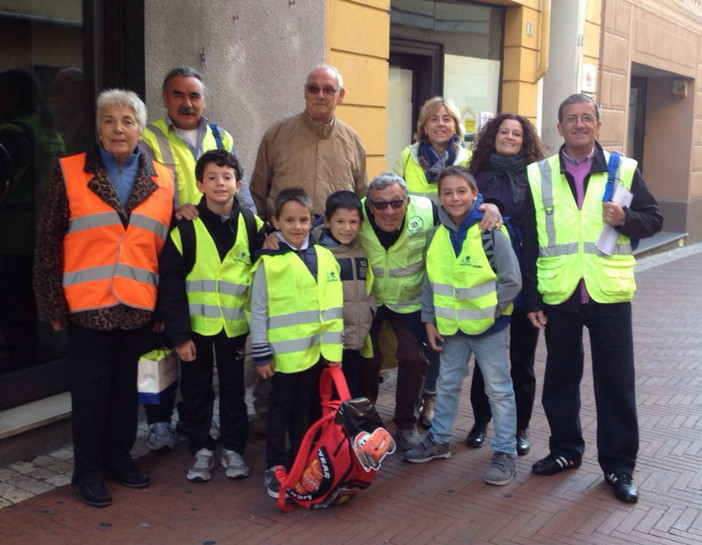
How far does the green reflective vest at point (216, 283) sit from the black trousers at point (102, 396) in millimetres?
287

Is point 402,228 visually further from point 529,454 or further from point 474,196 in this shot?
point 529,454

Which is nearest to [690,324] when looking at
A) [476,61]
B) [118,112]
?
[476,61]

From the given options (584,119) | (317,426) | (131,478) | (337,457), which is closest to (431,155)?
(584,119)

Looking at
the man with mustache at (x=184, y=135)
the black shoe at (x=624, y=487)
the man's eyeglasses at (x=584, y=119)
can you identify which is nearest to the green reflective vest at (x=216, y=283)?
the man with mustache at (x=184, y=135)

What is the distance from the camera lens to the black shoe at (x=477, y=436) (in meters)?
5.03

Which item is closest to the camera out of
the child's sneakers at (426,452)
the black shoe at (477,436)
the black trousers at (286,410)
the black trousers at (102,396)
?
the black trousers at (102,396)

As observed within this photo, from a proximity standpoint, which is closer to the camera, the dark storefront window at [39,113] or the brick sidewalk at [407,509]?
the brick sidewalk at [407,509]

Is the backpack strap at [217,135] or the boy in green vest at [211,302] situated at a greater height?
the backpack strap at [217,135]

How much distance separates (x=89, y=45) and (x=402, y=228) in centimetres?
224

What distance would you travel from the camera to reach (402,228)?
470 centimetres

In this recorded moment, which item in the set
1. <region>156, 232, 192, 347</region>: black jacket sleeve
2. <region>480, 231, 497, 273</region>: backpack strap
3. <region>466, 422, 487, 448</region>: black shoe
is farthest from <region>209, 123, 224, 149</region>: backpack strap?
<region>466, 422, 487, 448</region>: black shoe

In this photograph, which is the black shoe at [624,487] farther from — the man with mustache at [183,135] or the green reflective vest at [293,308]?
the man with mustache at [183,135]

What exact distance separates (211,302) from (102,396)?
0.69 m

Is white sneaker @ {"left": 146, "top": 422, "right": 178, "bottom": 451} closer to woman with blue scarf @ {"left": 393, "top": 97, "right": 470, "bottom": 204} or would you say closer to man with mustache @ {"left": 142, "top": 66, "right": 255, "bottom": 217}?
man with mustache @ {"left": 142, "top": 66, "right": 255, "bottom": 217}
